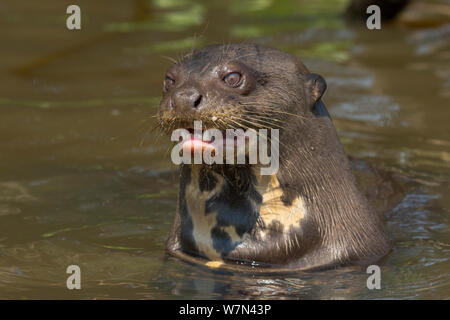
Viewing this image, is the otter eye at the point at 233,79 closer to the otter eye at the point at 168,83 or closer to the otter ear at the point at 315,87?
the otter eye at the point at 168,83

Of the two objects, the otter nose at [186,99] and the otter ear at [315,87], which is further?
the otter ear at [315,87]

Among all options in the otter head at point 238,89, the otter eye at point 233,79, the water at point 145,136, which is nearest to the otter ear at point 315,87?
the otter head at point 238,89

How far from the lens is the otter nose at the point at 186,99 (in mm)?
4516

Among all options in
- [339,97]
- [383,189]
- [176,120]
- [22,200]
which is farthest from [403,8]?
[176,120]

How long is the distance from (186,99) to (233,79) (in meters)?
0.39

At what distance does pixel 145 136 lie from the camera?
7746mm

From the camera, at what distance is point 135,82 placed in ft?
32.9

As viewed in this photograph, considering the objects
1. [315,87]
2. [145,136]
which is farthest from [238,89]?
[145,136]

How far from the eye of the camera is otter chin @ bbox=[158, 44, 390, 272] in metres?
4.93

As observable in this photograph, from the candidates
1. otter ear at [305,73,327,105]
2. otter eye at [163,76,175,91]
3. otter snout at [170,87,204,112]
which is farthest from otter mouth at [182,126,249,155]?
otter ear at [305,73,327,105]

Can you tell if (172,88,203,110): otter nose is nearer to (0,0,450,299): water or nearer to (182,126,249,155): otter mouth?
(182,126,249,155): otter mouth

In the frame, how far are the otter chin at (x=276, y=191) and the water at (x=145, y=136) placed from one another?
147mm

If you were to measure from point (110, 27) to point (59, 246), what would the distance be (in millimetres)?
7660

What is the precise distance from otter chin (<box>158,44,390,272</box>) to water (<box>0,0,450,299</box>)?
0.15 metres
